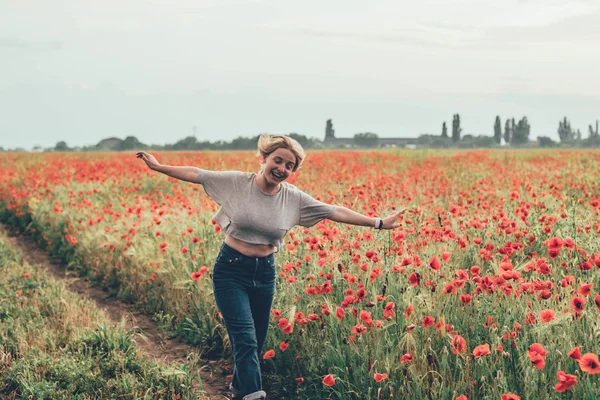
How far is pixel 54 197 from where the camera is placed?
12.0 meters

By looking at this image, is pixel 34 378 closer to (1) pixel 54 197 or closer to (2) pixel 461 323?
(2) pixel 461 323

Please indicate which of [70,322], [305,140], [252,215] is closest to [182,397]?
[252,215]

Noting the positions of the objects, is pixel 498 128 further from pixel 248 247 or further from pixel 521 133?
pixel 248 247

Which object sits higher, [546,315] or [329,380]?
[546,315]

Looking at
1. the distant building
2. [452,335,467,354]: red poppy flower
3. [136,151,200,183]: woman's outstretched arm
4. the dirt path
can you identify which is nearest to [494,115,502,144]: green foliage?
the distant building

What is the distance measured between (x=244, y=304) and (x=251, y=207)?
63 centimetres

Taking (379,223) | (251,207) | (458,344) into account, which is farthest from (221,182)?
(458,344)

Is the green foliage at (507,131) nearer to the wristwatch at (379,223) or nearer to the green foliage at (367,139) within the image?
the green foliage at (367,139)

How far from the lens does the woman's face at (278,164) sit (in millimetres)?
3611

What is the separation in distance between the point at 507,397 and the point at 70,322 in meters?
4.21

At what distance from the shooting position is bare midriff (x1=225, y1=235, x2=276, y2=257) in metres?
3.74

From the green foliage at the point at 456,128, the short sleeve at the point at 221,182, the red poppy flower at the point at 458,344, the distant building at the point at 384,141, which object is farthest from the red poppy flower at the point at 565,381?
the green foliage at the point at 456,128

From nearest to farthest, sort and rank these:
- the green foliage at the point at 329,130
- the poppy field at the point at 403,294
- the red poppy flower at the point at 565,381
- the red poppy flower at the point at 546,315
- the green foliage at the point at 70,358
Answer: the red poppy flower at the point at 565,381, the red poppy flower at the point at 546,315, the poppy field at the point at 403,294, the green foliage at the point at 70,358, the green foliage at the point at 329,130

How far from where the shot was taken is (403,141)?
7575 centimetres
